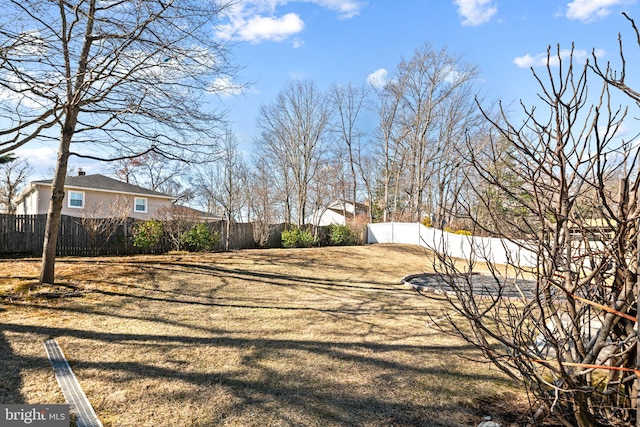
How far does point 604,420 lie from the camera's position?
1.84m

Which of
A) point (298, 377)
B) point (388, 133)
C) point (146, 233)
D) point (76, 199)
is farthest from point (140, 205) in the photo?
point (298, 377)

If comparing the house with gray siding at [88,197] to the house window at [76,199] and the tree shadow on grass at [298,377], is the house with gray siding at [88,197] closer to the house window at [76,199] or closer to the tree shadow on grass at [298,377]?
the house window at [76,199]

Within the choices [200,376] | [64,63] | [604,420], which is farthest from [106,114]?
[604,420]

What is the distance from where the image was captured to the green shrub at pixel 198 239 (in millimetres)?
11500

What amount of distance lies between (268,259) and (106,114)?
225 inches

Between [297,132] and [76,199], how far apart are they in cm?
1408

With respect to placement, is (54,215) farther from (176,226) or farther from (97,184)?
(97,184)

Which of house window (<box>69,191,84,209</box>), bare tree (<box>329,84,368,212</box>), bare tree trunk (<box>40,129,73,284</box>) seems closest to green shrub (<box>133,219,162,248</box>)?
bare tree trunk (<box>40,129,73,284</box>)

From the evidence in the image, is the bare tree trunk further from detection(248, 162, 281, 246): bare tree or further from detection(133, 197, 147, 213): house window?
detection(133, 197, 147, 213): house window

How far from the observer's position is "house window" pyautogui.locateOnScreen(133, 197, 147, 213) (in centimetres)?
1902

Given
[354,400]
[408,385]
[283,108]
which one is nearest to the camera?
[354,400]

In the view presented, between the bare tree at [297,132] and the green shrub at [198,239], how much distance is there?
41.7 feet

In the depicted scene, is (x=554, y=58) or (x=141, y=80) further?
(x=141, y=80)

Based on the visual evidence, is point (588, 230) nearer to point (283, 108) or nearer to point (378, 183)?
point (283, 108)
